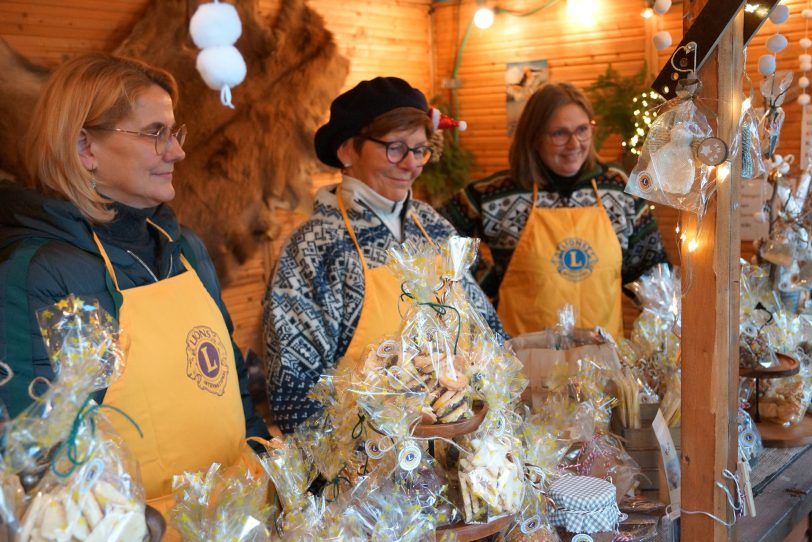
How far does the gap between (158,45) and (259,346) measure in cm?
216

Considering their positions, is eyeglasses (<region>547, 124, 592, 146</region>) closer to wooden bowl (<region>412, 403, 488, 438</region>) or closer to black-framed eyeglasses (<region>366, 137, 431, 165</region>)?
black-framed eyeglasses (<region>366, 137, 431, 165</region>)

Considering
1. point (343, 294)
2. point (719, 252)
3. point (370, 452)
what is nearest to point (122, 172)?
point (343, 294)

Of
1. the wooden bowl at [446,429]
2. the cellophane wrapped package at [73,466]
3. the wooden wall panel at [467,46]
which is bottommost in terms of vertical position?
the wooden bowl at [446,429]

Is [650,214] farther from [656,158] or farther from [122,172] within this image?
[122,172]

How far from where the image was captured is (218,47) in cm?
201

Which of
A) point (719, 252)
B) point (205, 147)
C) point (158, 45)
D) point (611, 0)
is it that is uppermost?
point (611, 0)

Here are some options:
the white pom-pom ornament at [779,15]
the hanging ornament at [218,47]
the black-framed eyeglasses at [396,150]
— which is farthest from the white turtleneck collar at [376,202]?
the white pom-pom ornament at [779,15]

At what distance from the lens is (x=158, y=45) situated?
340 centimetres

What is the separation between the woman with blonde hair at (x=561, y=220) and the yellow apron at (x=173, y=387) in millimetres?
1470

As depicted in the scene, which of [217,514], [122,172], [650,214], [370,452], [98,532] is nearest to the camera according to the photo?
[98,532]

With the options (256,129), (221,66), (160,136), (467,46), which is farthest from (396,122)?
(467,46)

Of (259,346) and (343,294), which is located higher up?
(343,294)

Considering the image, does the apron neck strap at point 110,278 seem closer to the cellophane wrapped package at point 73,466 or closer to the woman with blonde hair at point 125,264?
the woman with blonde hair at point 125,264

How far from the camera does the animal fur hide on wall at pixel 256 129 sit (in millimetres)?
3713
